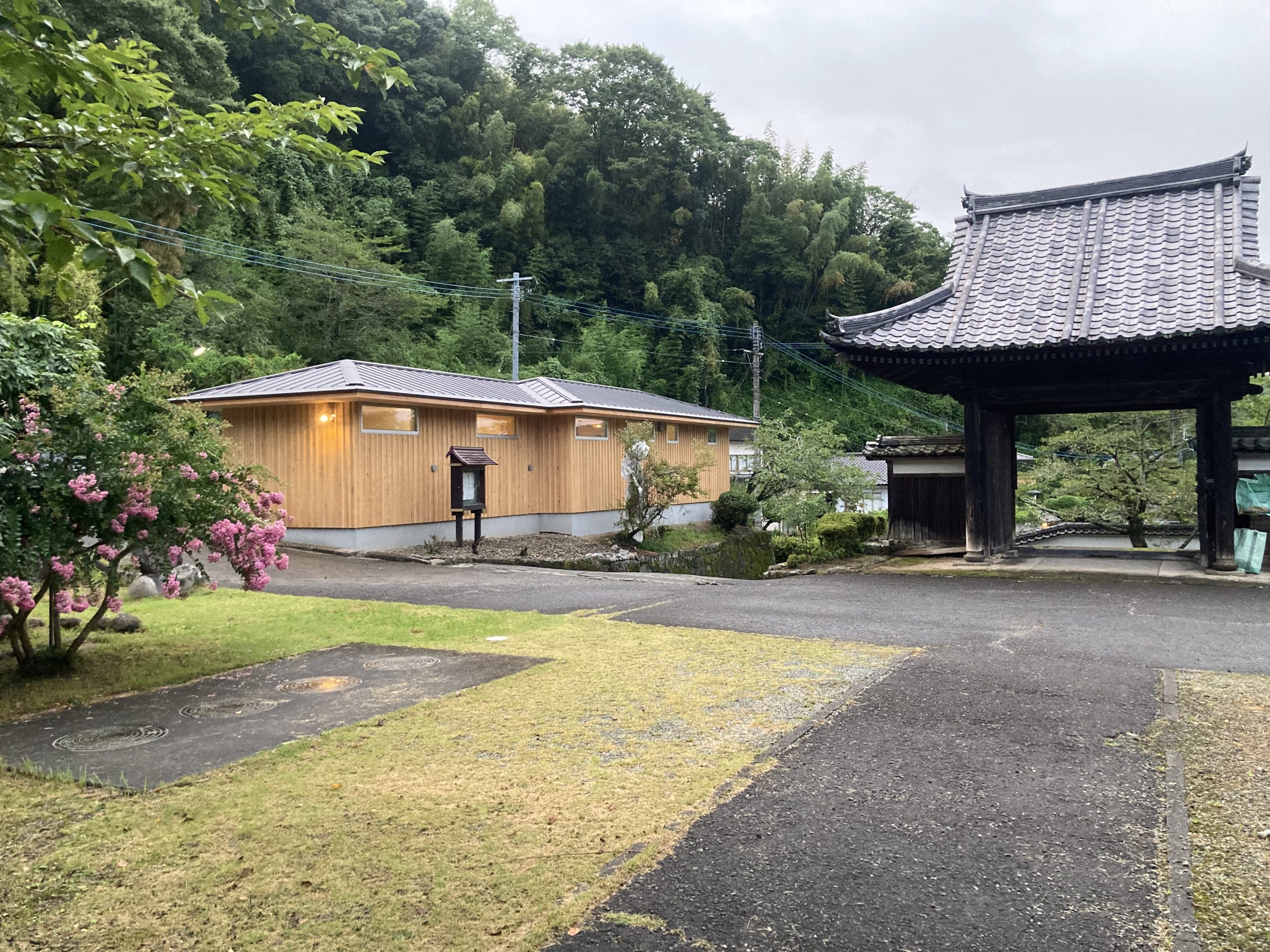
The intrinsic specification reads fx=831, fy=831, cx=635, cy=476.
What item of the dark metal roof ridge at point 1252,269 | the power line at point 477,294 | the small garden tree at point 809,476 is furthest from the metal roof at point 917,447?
the power line at point 477,294

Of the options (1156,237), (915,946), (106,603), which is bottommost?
(915,946)

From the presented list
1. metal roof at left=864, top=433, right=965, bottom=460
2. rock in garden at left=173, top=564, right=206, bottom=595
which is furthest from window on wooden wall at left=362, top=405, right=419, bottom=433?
metal roof at left=864, top=433, right=965, bottom=460

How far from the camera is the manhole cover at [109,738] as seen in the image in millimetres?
3836

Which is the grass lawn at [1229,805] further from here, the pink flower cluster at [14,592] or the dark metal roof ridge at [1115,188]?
the dark metal roof ridge at [1115,188]

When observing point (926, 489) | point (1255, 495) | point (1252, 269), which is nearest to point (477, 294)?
point (926, 489)

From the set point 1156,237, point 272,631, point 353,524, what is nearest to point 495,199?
point 353,524

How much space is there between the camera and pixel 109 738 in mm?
3977

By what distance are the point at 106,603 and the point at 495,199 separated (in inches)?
1246

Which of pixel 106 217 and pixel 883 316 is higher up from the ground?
pixel 883 316

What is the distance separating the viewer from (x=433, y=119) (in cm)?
3469

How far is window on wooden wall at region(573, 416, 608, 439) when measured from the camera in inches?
690

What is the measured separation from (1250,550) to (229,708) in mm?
10568

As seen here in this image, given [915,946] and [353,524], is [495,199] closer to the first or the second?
[353,524]

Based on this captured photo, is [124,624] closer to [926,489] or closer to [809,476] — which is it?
[926,489]
